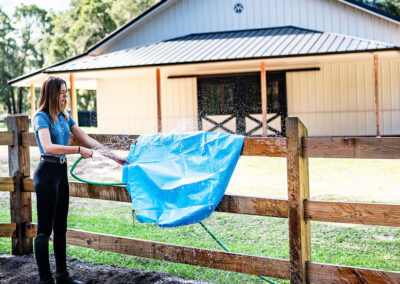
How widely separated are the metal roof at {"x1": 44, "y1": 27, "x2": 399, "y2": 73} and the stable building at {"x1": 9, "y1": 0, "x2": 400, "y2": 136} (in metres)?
0.05

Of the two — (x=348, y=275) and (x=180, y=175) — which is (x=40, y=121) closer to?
(x=180, y=175)

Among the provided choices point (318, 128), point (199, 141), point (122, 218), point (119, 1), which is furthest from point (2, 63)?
point (199, 141)

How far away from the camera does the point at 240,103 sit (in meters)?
19.1

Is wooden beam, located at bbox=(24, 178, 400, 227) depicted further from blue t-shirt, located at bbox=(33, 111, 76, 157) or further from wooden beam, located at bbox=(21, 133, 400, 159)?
blue t-shirt, located at bbox=(33, 111, 76, 157)

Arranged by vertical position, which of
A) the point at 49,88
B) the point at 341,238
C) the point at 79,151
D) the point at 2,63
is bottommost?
the point at 341,238

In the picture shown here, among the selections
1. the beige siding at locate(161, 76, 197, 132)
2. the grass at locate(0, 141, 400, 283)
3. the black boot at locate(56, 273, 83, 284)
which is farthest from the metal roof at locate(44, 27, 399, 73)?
the black boot at locate(56, 273, 83, 284)

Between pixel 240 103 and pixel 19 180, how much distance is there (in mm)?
14472

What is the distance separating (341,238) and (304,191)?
97.3 inches

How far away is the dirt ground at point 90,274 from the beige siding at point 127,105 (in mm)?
15066

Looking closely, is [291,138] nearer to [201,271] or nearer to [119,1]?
[201,271]

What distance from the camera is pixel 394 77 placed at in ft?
57.9

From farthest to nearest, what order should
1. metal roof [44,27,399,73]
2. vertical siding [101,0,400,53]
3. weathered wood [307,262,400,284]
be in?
1. vertical siding [101,0,400,53]
2. metal roof [44,27,399,73]
3. weathered wood [307,262,400,284]

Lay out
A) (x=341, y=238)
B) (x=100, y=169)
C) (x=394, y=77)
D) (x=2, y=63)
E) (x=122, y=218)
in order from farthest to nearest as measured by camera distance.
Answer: (x=2, y=63)
(x=394, y=77)
(x=100, y=169)
(x=122, y=218)
(x=341, y=238)

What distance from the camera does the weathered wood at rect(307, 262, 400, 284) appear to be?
3.39 meters
